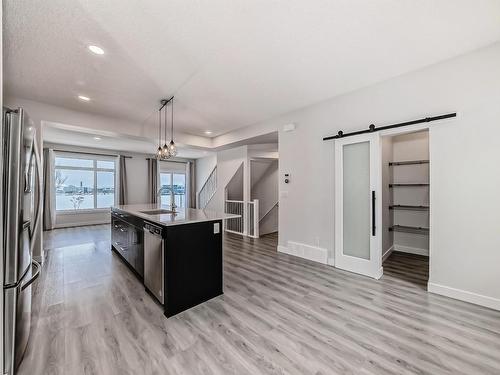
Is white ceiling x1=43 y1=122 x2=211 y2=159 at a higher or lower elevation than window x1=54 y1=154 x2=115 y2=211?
higher

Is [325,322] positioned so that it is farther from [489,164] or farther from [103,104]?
[103,104]

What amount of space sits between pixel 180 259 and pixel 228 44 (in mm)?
2331

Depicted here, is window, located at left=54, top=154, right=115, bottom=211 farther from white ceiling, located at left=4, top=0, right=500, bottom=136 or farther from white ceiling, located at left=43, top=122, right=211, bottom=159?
white ceiling, located at left=4, top=0, right=500, bottom=136

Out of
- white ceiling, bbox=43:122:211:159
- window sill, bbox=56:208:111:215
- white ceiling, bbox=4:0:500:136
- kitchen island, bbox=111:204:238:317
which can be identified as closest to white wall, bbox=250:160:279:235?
white ceiling, bbox=43:122:211:159

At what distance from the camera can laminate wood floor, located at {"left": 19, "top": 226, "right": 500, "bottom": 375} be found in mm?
1631

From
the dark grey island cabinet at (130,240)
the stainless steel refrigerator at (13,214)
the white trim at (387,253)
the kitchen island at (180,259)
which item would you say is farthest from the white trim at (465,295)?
the stainless steel refrigerator at (13,214)

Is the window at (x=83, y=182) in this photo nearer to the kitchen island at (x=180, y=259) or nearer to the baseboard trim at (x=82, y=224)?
the baseboard trim at (x=82, y=224)

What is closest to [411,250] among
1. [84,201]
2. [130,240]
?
[130,240]

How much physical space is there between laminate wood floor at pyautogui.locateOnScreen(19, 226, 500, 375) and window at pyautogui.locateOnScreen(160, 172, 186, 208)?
6180 millimetres

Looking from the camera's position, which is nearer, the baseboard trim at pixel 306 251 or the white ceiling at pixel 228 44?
the white ceiling at pixel 228 44

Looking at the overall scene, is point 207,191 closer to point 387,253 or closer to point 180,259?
point 387,253

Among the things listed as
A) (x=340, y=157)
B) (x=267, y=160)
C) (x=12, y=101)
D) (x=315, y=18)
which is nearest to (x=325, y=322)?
(x=340, y=157)

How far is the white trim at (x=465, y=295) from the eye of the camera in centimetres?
236

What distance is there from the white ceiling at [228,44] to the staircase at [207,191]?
4777 mm
